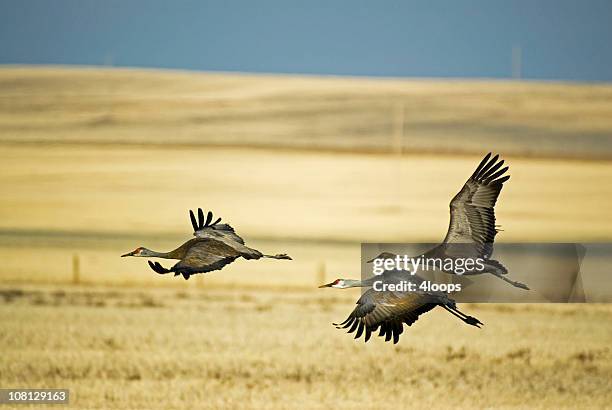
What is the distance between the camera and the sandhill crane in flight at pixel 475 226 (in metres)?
5.55

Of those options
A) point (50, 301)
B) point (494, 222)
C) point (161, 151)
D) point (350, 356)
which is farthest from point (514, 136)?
point (494, 222)

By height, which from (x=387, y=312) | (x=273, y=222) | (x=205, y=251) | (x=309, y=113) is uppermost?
(x=309, y=113)

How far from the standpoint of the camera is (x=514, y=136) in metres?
64.5

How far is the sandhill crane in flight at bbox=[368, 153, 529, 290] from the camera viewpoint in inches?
219

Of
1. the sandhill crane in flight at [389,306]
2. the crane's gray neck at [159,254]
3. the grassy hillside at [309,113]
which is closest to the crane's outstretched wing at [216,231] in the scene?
the crane's gray neck at [159,254]

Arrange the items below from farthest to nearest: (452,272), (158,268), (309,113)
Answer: (309,113) < (452,272) < (158,268)

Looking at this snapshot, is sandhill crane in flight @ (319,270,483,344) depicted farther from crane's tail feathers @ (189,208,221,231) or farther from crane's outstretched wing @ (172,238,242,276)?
crane's tail feathers @ (189,208,221,231)

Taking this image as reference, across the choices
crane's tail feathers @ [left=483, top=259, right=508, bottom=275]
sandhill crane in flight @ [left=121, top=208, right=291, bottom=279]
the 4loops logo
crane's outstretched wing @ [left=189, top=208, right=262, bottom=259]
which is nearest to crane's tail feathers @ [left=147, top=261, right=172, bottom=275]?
sandhill crane in flight @ [left=121, top=208, right=291, bottom=279]

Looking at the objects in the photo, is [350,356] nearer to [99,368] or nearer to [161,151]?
[99,368]

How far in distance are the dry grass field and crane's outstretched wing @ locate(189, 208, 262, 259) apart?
228 inches

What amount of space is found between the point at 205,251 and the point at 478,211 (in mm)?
1226

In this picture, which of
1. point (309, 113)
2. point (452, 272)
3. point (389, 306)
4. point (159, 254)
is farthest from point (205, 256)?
point (309, 113)

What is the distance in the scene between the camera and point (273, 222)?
5059 cm

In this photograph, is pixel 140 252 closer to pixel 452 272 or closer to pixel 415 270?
pixel 415 270
